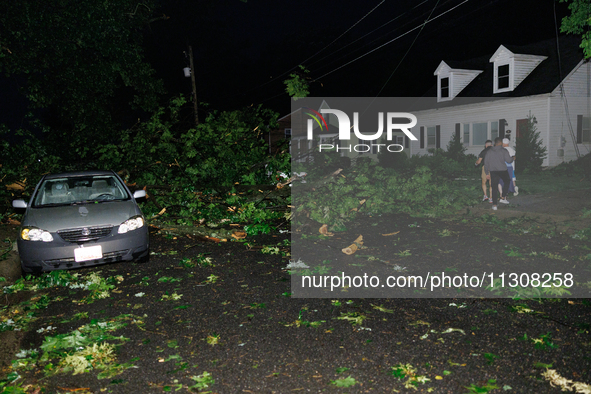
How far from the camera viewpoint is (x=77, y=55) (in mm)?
12648

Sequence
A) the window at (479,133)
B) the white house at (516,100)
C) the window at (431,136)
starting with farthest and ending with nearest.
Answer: the window at (431,136)
the window at (479,133)
the white house at (516,100)

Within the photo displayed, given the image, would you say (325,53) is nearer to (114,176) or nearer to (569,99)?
(569,99)

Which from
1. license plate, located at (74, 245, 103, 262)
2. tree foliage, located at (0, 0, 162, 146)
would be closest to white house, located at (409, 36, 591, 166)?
tree foliage, located at (0, 0, 162, 146)

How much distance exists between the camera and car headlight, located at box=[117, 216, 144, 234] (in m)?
6.56

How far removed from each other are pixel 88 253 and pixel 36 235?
28.7 inches

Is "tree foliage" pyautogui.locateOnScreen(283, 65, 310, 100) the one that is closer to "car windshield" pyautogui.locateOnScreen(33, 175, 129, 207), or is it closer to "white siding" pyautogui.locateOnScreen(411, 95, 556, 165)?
"car windshield" pyautogui.locateOnScreen(33, 175, 129, 207)

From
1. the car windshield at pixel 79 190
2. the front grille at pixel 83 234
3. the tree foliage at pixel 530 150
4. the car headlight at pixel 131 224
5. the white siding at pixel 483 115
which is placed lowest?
the front grille at pixel 83 234

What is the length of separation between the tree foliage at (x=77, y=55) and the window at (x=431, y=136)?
2006 centimetres

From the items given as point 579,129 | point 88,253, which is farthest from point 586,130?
point 88,253

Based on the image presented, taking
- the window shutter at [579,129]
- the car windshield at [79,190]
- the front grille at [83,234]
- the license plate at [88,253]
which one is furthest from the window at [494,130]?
the license plate at [88,253]

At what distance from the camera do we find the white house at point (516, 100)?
22.0m

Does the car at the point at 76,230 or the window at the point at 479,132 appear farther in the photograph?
the window at the point at 479,132

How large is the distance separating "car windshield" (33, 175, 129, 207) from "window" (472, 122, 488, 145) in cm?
2309

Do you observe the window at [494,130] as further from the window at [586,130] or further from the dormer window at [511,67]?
the window at [586,130]
